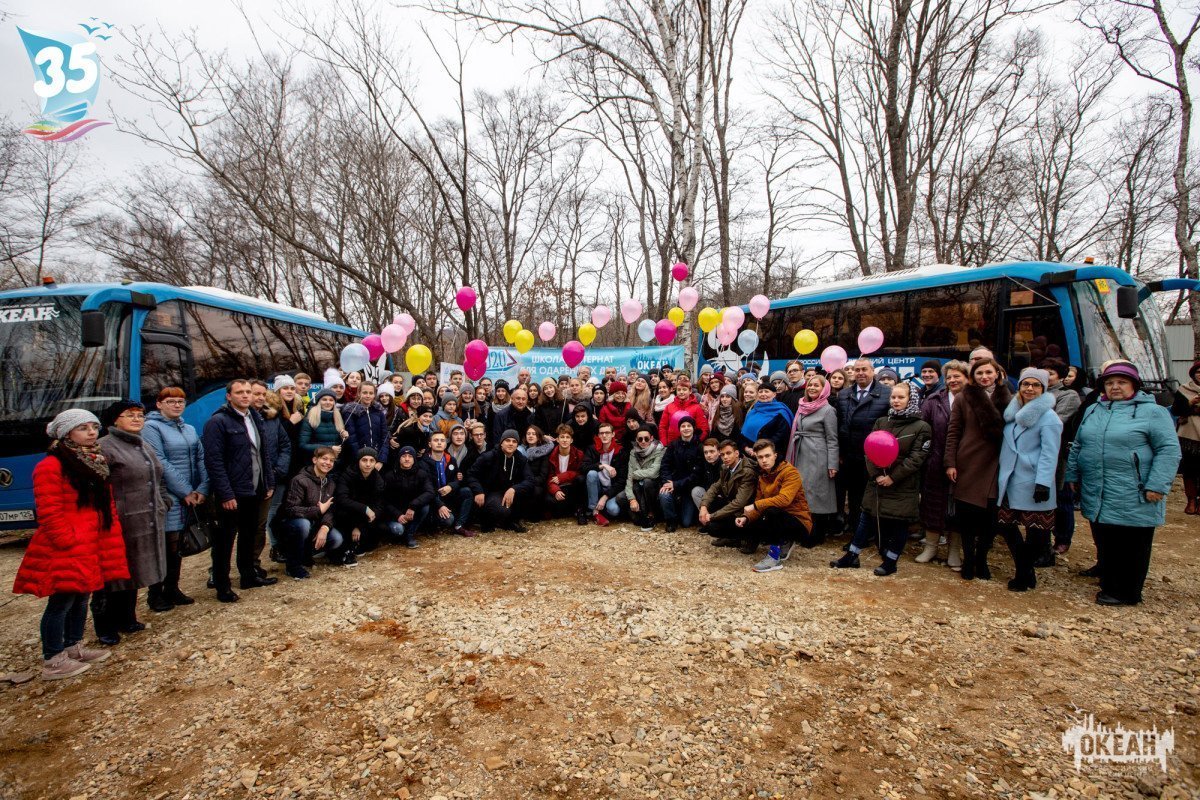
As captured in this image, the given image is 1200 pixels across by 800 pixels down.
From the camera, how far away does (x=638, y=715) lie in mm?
2756

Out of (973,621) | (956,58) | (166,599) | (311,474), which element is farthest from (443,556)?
(956,58)

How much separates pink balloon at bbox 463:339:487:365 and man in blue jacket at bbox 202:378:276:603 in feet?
11.1

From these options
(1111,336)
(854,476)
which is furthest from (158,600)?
(1111,336)

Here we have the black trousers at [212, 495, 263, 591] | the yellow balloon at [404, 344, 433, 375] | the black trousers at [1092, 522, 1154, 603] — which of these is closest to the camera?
the black trousers at [1092, 522, 1154, 603]

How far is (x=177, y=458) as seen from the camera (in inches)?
162

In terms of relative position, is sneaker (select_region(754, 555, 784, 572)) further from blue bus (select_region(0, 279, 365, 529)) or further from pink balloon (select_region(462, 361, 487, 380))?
blue bus (select_region(0, 279, 365, 529))

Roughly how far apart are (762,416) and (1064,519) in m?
2.87

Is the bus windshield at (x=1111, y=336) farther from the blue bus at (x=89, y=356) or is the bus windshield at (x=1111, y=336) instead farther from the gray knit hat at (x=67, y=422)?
the blue bus at (x=89, y=356)

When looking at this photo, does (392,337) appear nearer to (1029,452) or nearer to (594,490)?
(594,490)

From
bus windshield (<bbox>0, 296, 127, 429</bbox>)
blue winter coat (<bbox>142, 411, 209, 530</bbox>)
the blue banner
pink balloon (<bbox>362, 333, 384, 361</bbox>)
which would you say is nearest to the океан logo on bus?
blue winter coat (<bbox>142, 411, 209, 530</bbox>)

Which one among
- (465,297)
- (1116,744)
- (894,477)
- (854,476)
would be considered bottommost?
(1116,744)

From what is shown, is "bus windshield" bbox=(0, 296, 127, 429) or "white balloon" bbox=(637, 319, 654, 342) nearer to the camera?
"bus windshield" bbox=(0, 296, 127, 429)

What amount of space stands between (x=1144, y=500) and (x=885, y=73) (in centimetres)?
1435

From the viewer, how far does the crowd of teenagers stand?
11.7 ft
